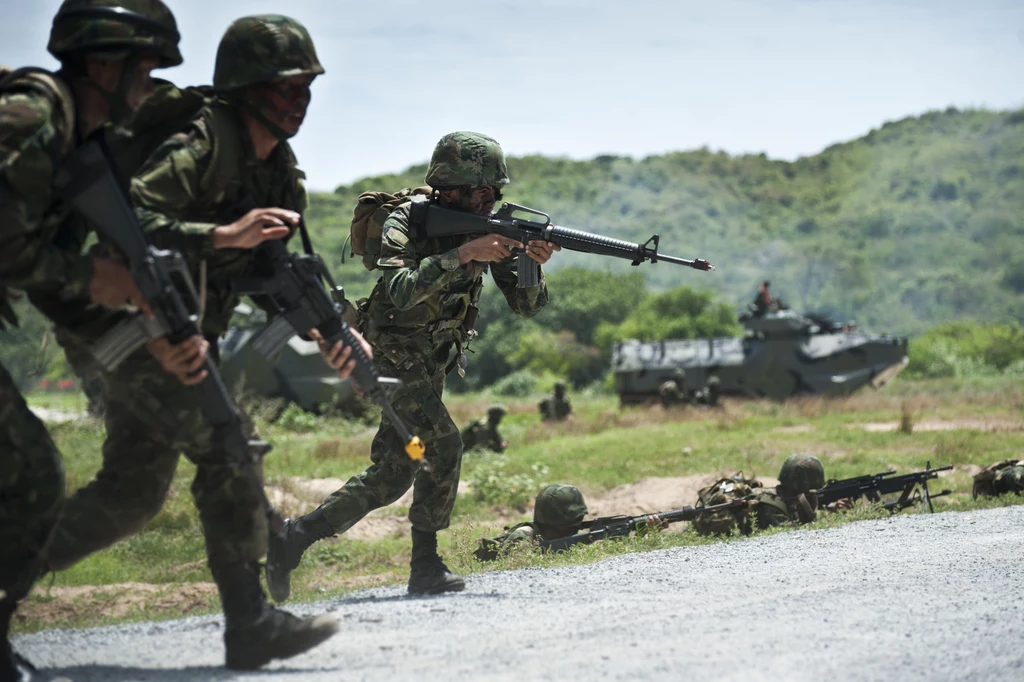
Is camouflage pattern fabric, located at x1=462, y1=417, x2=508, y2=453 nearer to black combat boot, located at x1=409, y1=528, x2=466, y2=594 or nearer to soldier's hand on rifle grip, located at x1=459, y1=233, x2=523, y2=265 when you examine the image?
black combat boot, located at x1=409, y1=528, x2=466, y2=594

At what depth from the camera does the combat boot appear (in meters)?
5.72

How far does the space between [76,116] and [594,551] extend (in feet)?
13.9

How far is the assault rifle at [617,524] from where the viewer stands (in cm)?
778

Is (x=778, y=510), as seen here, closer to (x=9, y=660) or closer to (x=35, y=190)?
(x=9, y=660)

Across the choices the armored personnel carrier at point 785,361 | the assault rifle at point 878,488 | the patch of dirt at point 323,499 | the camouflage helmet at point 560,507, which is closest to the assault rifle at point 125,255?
the camouflage helmet at point 560,507

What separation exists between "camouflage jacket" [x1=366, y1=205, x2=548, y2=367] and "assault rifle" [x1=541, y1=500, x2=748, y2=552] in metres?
2.04

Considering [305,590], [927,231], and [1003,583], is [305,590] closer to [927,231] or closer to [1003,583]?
[1003,583]

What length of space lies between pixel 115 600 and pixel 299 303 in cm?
397

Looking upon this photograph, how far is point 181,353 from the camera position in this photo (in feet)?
13.3

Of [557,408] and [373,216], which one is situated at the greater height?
[373,216]

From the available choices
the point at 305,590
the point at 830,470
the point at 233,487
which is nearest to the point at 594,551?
the point at 305,590

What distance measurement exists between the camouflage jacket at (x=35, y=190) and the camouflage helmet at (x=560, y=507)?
449cm

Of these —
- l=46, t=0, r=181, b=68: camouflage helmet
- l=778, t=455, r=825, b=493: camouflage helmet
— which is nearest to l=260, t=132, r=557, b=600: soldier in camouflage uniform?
l=46, t=0, r=181, b=68: camouflage helmet

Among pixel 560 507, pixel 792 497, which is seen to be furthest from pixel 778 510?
pixel 560 507
